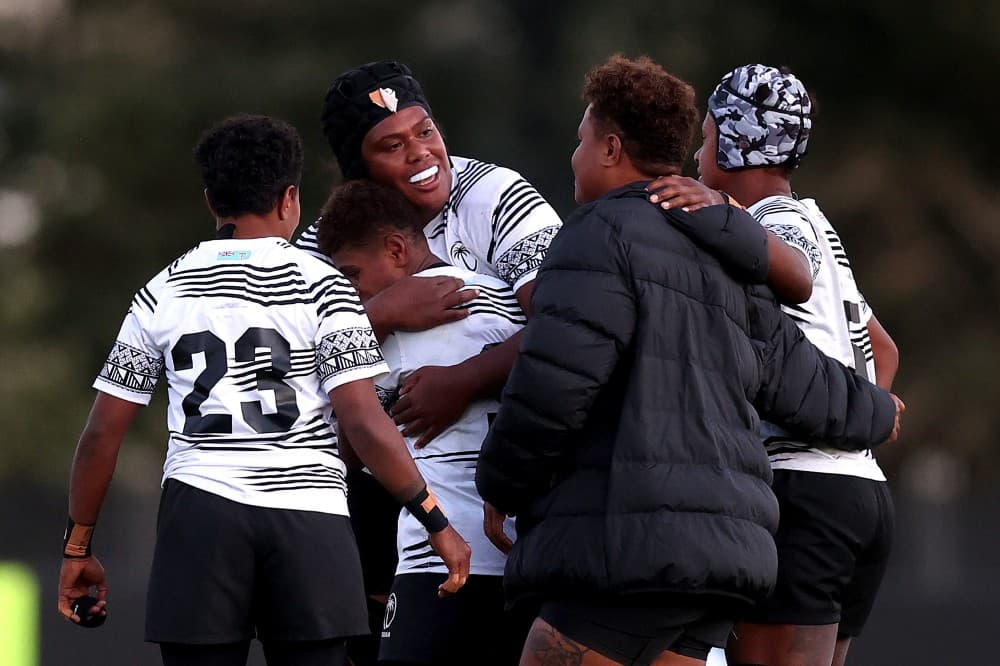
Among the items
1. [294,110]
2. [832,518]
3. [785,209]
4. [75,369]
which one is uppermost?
[785,209]

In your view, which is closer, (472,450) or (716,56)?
(472,450)

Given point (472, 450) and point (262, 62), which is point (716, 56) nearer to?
point (262, 62)

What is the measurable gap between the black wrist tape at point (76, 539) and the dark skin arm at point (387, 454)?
2.30 feet

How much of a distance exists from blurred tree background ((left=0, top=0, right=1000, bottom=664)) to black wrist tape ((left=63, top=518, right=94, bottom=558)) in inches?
488

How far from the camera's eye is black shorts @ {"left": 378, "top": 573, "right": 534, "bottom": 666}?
12.3 feet

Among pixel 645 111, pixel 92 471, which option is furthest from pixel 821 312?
pixel 92 471

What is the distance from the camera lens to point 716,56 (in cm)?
1664

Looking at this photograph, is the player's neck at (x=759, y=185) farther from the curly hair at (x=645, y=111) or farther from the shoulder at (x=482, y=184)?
the curly hair at (x=645, y=111)

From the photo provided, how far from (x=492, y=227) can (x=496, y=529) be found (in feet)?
2.58

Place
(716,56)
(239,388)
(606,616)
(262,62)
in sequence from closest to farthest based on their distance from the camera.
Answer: (606,616) → (239,388) → (716,56) → (262,62)

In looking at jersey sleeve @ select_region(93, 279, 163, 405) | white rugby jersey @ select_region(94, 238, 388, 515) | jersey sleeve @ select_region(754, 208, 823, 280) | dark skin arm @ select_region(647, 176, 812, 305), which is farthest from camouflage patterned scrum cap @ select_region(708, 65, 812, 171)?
jersey sleeve @ select_region(93, 279, 163, 405)

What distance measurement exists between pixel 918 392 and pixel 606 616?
1468 centimetres

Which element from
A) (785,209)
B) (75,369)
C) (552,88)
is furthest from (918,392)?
(785,209)

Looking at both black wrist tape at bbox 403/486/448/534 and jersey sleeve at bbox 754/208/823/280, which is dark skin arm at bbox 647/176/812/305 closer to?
jersey sleeve at bbox 754/208/823/280
